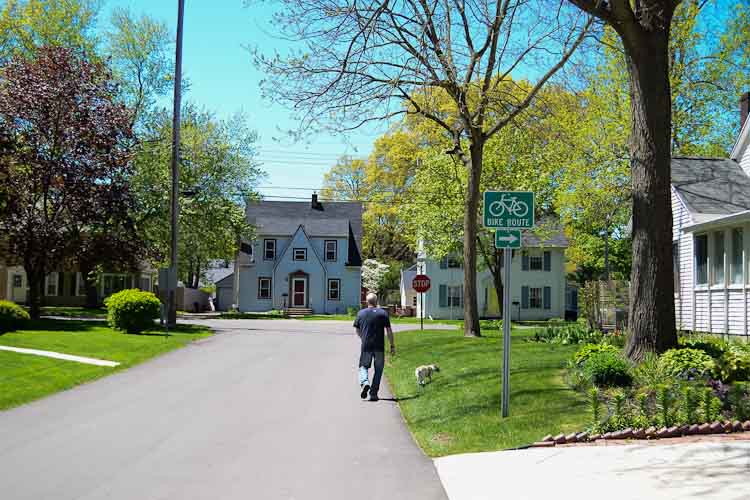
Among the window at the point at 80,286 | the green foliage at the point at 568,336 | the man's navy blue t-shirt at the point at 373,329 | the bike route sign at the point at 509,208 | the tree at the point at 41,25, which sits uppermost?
the tree at the point at 41,25

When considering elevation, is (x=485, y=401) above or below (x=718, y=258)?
below

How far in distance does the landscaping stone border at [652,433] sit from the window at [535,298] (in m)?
46.9

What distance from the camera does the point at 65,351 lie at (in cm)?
1997

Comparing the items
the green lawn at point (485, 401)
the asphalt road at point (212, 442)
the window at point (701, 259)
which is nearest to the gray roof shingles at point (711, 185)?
the window at point (701, 259)

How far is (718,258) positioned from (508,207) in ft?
50.2

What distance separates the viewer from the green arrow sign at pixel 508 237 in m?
10.5

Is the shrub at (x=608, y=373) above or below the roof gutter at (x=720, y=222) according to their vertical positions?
below

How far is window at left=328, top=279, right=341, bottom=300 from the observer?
5984 centimetres

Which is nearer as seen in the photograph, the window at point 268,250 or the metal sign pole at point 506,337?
the metal sign pole at point 506,337

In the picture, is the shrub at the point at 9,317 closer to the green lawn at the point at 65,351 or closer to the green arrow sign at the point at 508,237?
the green lawn at the point at 65,351

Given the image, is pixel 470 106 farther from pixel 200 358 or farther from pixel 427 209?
pixel 427 209

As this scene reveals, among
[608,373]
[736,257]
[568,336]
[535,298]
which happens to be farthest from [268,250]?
[608,373]

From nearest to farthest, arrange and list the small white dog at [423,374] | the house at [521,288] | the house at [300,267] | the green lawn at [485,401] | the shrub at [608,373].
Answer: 1. the green lawn at [485,401]
2. the shrub at [608,373]
3. the small white dog at [423,374]
4. the house at [521,288]
5. the house at [300,267]

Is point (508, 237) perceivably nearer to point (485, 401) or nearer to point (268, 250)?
point (485, 401)
